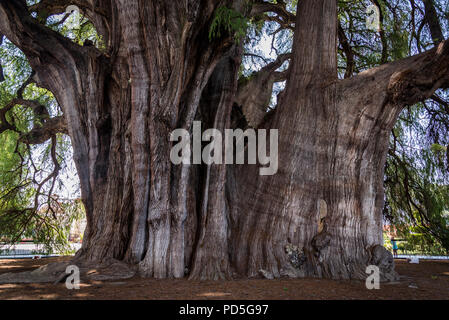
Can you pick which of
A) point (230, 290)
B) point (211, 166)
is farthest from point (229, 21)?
point (230, 290)

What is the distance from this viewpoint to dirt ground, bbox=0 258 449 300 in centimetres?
285

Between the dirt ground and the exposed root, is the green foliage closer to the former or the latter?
the dirt ground

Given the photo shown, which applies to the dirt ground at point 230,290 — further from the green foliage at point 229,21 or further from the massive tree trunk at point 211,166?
the green foliage at point 229,21

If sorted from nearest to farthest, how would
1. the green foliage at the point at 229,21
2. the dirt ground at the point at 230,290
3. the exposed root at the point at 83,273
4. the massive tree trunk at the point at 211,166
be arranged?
the dirt ground at the point at 230,290 < the green foliage at the point at 229,21 < the exposed root at the point at 83,273 < the massive tree trunk at the point at 211,166

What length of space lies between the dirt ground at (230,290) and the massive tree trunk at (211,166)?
40 cm

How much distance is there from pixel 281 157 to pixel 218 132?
0.94m

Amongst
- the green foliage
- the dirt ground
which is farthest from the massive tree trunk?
the dirt ground

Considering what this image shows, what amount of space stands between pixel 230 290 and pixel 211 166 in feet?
5.77

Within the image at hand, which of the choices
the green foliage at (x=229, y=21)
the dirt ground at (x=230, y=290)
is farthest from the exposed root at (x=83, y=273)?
the green foliage at (x=229, y=21)

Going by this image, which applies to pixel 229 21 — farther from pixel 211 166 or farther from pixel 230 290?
pixel 230 290

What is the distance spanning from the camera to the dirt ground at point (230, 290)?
9.34 ft

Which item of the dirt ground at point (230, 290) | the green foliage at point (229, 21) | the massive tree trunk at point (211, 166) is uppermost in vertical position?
the green foliage at point (229, 21)

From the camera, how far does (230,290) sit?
3.11 meters
